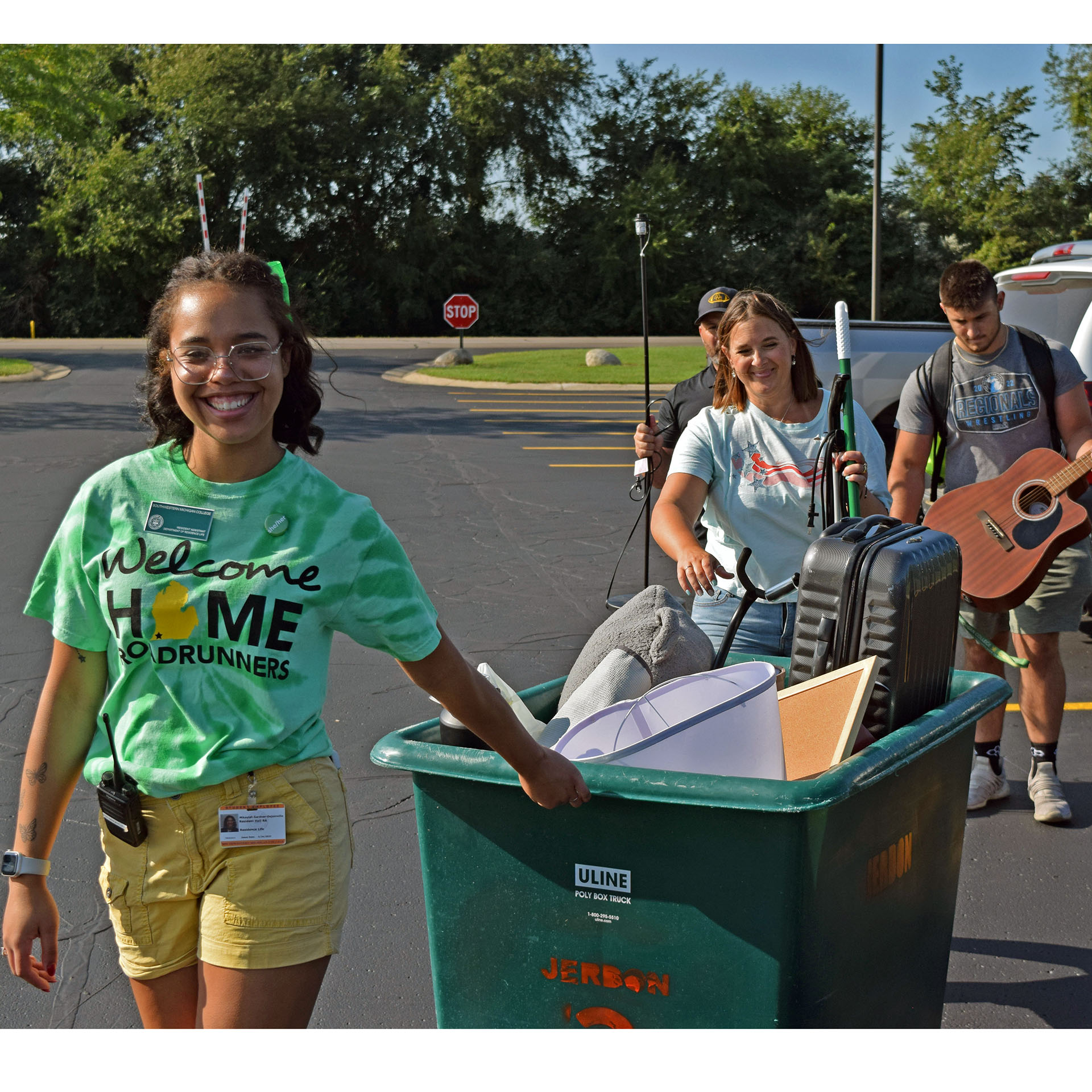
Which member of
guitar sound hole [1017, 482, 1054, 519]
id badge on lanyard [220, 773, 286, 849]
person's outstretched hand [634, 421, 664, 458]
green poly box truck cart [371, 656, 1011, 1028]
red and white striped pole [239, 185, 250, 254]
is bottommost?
green poly box truck cart [371, 656, 1011, 1028]

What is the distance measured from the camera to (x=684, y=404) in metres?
5.64

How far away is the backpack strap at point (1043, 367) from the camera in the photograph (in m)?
4.48

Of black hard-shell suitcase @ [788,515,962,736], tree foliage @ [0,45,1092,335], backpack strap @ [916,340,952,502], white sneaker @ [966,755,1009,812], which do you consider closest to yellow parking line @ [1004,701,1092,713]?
white sneaker @ [966,755,1009,812]

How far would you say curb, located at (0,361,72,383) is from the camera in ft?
69.2

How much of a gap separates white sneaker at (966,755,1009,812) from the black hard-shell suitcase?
6.95 ft

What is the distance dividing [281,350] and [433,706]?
3.38m

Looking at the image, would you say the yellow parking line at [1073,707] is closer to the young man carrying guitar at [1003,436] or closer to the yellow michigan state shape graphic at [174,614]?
the young man carrying guitar at [1003,436]

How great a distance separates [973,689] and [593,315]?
38.1 meters

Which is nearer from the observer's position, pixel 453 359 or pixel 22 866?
pixel 22 866

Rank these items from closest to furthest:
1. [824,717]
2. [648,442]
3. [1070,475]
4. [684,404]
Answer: [824,717] → [1070,475] → [648,442] → [684,404]

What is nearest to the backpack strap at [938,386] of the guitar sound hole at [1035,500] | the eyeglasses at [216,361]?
the guitar sound hole at [1035,500]

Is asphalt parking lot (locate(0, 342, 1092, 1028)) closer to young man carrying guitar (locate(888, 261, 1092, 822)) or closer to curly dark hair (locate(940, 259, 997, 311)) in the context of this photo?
young man carrying guitar (locate(888, 261, 1092, 822))

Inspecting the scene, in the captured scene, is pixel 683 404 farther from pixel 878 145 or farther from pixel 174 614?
pixel 878 145

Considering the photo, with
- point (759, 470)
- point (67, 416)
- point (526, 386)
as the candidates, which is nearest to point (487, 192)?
point (526, 386)
